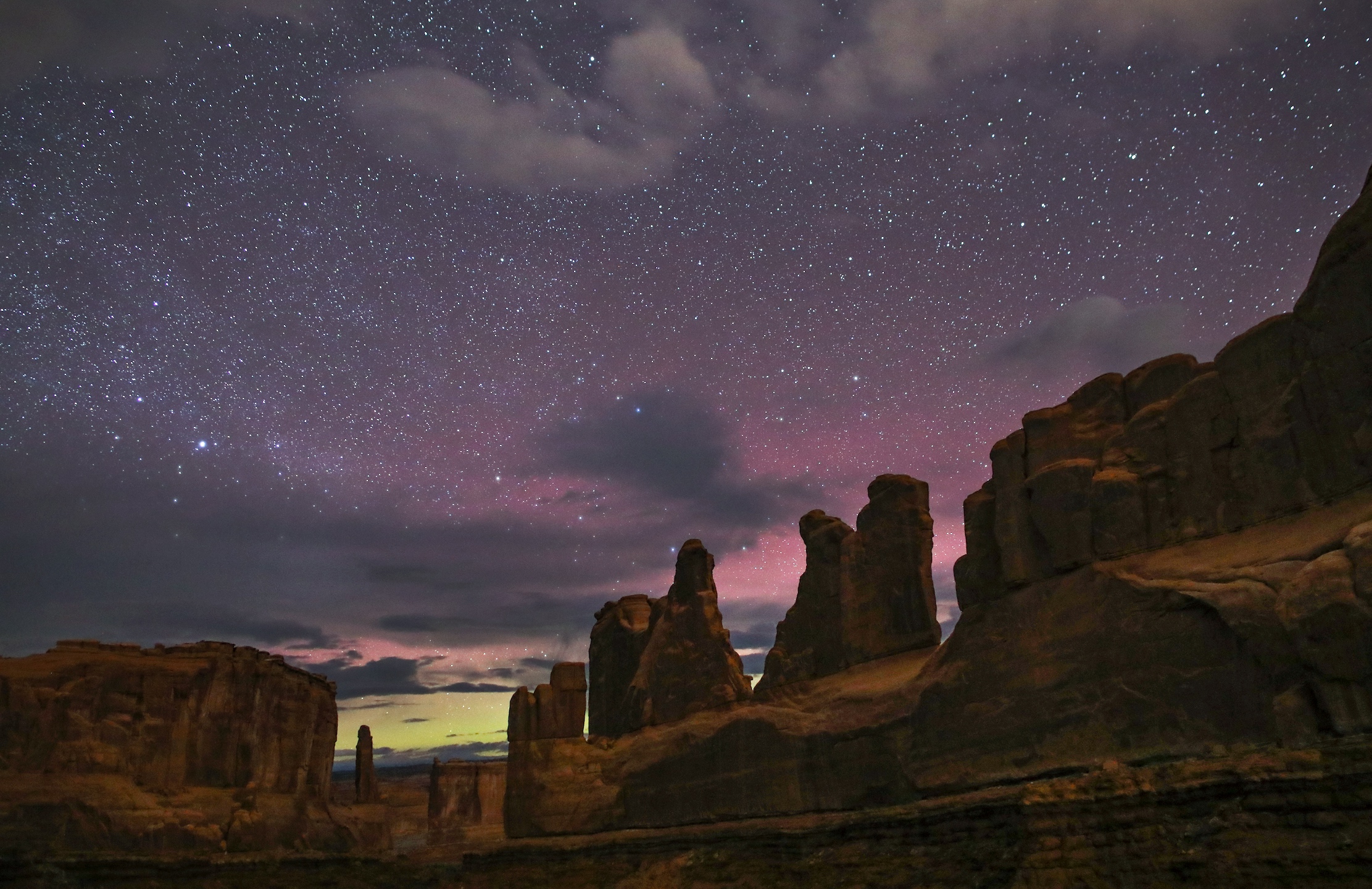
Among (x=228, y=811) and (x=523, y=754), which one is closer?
(x=523, y=754)

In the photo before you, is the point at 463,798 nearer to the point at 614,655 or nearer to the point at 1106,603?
the point at 614,655

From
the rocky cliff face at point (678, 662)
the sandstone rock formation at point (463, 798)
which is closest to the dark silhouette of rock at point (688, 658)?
the rocky cliff face at point (678, 662)

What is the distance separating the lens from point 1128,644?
2059 cm

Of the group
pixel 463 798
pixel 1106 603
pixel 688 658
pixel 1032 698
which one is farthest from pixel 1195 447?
pixel 463 798

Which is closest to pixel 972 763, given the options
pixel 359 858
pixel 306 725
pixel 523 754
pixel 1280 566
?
pixel 1280 566

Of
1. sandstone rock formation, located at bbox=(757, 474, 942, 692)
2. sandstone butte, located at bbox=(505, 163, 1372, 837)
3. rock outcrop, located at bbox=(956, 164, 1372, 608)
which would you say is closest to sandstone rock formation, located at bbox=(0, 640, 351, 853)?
sandstone butte, located at bbox=(505, 163, 1372, 837)

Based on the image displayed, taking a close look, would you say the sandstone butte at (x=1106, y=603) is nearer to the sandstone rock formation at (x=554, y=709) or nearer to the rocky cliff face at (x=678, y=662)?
the rocky cliff face at (x=678, y=662)

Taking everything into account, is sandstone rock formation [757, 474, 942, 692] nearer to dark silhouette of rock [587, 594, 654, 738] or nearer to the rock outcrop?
the rock outcrop

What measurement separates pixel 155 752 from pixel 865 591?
35.5m

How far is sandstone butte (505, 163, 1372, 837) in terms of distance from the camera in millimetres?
17734

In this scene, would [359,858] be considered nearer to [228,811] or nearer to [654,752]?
[228,811]

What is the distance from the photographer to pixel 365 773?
2633 inches

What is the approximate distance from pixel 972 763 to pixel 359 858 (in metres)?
31.8

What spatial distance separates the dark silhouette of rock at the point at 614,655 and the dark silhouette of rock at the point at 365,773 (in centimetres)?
2452
